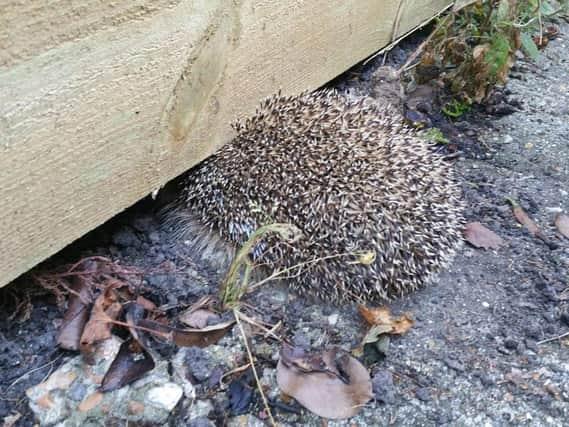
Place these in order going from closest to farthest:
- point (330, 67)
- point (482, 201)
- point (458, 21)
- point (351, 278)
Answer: point (351, 278), point (482, 201), point (330, 67), point (458, 21)

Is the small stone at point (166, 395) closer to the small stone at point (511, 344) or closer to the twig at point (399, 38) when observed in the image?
the small stone at point (511, 344)

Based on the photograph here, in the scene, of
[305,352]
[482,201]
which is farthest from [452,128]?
[305,352]

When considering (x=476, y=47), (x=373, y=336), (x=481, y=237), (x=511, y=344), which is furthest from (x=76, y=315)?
(x=476, y=47)

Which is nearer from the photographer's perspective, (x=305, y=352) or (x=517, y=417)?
(x=517, y=417)

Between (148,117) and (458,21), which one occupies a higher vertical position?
(148,117)

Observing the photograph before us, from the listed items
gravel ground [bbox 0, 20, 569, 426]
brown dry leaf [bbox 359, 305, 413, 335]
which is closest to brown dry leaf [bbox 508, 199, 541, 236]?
gravel ground [bbox 0, 20, 569, 426]

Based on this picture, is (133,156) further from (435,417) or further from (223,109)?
(435,417)

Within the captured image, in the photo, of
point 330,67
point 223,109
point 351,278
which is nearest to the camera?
point 351,278

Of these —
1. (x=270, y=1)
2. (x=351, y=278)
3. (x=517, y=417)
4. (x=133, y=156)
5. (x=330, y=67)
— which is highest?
(x=270, y=1)
